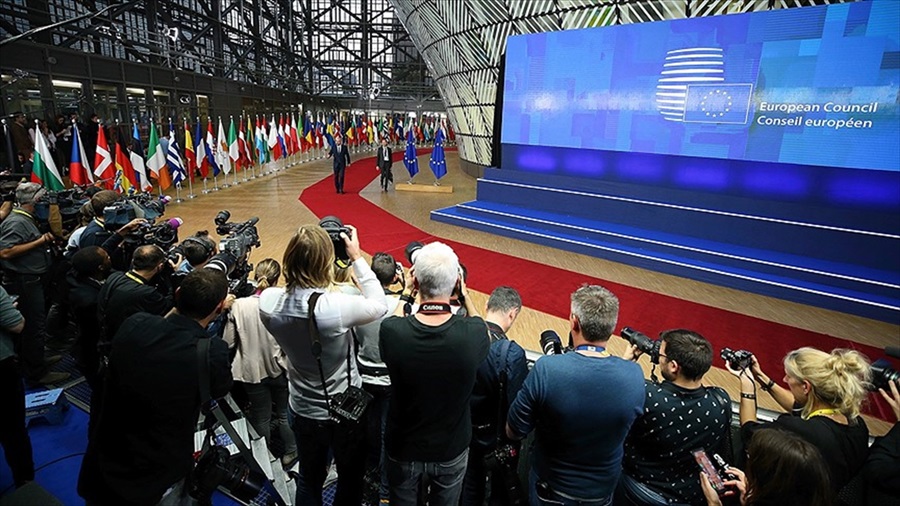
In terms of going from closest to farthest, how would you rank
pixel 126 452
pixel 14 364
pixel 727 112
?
pixel 126 452, pixel 14 364, pixel 727 112

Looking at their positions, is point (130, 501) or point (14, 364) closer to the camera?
point (130, 501)

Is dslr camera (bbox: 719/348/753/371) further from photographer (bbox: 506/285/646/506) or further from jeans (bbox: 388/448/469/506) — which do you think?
jeans (bbox: 388/448/469/506)

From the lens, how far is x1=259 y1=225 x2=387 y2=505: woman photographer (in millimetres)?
1898

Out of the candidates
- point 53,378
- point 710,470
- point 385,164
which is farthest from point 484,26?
point 710,470

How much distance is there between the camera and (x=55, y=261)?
3.98 m

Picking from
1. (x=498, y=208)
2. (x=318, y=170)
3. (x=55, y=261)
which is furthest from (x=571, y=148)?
(x=318, y=170)

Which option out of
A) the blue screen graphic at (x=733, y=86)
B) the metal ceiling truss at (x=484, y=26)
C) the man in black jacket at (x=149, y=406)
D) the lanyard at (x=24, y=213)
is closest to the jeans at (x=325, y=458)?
the man in black jacket at (x=149, y=406)

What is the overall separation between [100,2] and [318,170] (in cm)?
926

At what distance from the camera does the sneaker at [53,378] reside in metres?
3.59

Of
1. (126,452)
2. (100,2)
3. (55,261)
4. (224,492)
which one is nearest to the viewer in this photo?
(126,452)

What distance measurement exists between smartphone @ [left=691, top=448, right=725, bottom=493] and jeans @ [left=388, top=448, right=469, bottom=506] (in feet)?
2.85

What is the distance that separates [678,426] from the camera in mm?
1771

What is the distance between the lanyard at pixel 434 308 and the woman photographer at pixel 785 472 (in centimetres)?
107

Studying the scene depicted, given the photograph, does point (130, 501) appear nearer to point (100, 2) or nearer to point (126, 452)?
point (126, 452)
